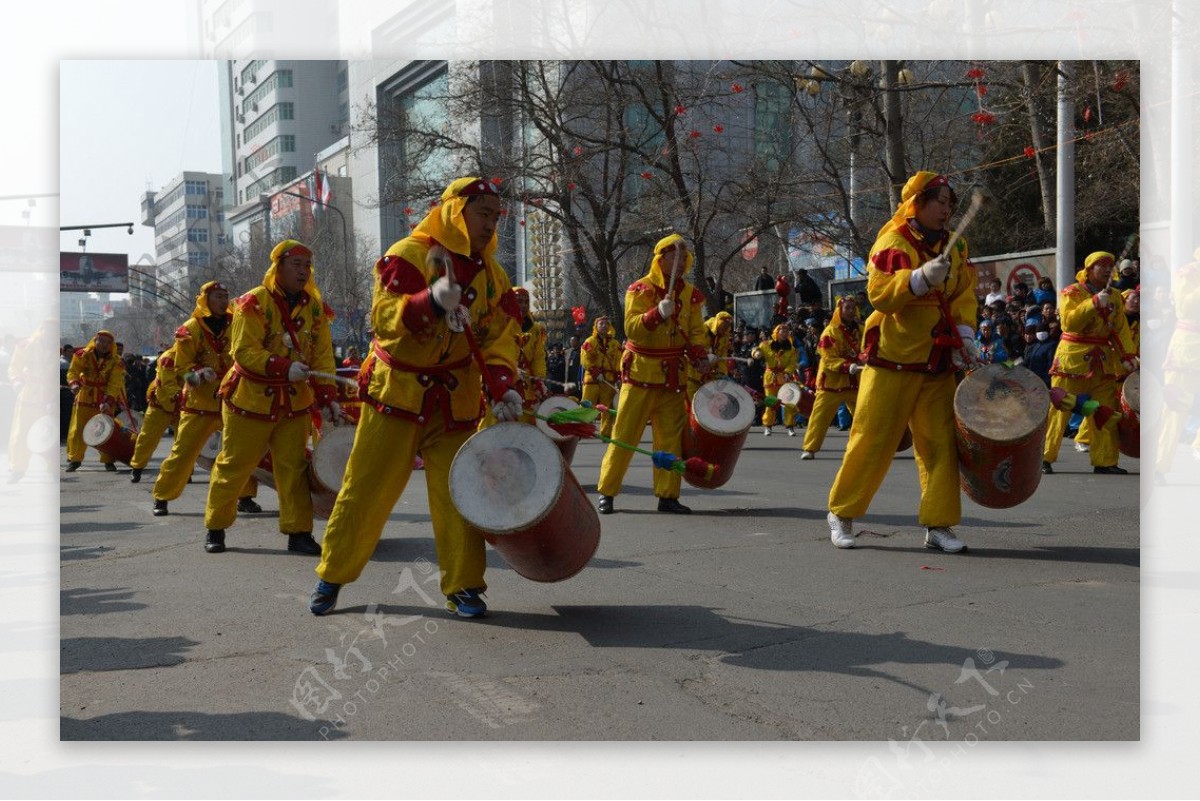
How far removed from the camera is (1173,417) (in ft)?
31.9

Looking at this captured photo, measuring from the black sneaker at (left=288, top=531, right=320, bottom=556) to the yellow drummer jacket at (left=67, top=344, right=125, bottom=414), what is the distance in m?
7.88

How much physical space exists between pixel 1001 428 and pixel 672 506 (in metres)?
3.14

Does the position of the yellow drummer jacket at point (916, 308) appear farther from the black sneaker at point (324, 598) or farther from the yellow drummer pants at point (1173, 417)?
the yellow drummer pants at point (1173, 417)

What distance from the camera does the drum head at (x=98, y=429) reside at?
14.1m

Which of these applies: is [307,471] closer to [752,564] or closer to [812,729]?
[752,564]

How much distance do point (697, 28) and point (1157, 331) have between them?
4434mm

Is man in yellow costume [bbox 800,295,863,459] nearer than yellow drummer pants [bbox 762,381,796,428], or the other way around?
man in yellow costume [bbox 800,295,863,459]

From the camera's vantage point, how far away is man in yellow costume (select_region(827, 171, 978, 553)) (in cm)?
655

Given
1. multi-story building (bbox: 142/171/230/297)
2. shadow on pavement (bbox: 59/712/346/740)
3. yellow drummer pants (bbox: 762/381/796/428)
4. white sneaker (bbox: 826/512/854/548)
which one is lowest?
shadow on pavement (bbox: 59/712/346/740)

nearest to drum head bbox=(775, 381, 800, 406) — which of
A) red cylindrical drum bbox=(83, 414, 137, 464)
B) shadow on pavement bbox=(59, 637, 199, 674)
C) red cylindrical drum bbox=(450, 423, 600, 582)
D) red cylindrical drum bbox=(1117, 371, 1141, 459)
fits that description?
red cylindrical drum bbox=(1117, 371, 1141, 459)

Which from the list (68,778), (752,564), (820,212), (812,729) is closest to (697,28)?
(752,564)

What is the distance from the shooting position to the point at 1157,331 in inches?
367

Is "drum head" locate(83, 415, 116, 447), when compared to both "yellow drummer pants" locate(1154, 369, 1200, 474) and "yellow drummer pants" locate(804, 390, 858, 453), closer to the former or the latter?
"yellow drummer pants" locate(804, 390, 858, 453)

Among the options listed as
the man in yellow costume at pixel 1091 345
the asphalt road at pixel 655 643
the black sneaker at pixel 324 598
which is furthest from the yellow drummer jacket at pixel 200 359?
the man in yellow costume at pixel 1091 345
